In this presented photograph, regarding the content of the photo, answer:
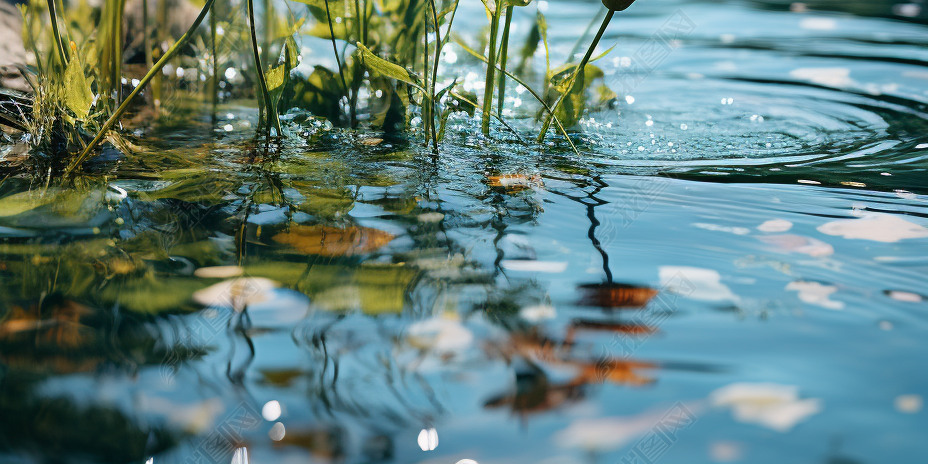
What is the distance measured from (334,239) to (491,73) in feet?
2.19

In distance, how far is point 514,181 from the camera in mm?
1423

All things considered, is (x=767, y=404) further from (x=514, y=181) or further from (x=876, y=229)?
(x=514, y=181)

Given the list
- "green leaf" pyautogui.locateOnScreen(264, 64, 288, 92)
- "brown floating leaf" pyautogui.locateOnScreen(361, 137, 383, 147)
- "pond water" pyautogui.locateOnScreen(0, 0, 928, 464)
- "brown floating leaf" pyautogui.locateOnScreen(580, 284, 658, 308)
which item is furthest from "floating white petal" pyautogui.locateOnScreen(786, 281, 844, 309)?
"green leaf" pyautogui.locateOnScreen(264, 64, 288, 92)

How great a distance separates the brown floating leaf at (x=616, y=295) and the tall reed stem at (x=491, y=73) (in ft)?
2.42

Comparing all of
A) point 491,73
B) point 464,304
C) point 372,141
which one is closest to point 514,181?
point 491,73

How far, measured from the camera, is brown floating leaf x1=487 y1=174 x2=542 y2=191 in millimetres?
1395

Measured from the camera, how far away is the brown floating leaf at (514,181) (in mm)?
1395

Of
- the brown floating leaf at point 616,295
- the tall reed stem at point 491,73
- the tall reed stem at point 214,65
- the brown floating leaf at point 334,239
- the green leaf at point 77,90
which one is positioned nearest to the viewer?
the brown floating leaf at point 616,295

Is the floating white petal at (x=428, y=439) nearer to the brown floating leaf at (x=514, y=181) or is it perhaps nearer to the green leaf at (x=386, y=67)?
the brown floating leaf at (x=514, y=181)

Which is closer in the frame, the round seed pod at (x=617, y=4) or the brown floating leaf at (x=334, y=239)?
the brown floating leaf at (x=334, y=239)

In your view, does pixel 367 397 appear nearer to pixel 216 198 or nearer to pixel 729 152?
pixel 216 198

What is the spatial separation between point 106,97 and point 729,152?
144 cm

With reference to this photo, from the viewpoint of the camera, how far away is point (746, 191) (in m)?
1.39

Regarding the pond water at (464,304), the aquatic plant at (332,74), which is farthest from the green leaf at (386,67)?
the pond water at (464,304)
